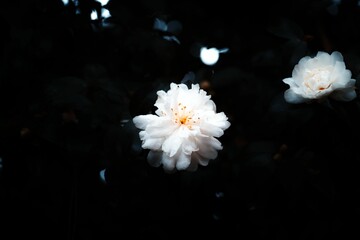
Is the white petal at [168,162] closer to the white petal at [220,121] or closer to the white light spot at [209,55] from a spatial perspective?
the white petal at [220,121]

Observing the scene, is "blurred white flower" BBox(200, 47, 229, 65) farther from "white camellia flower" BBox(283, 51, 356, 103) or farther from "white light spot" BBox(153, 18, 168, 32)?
"white camellia flower" BBox(283, 51, 356, 103)

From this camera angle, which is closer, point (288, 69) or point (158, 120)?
point (158, 120)

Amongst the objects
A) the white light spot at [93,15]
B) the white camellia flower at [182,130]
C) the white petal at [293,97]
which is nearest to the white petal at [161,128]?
the white camellia flower at [182,130]

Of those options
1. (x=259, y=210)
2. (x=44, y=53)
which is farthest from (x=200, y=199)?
(x=44, y=53)

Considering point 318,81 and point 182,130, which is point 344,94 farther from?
point 182,130

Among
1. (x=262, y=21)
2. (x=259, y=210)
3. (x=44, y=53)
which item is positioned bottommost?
(x=259, y=210)

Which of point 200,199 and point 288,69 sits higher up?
point 288,69

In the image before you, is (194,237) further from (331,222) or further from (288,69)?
(288,69)
